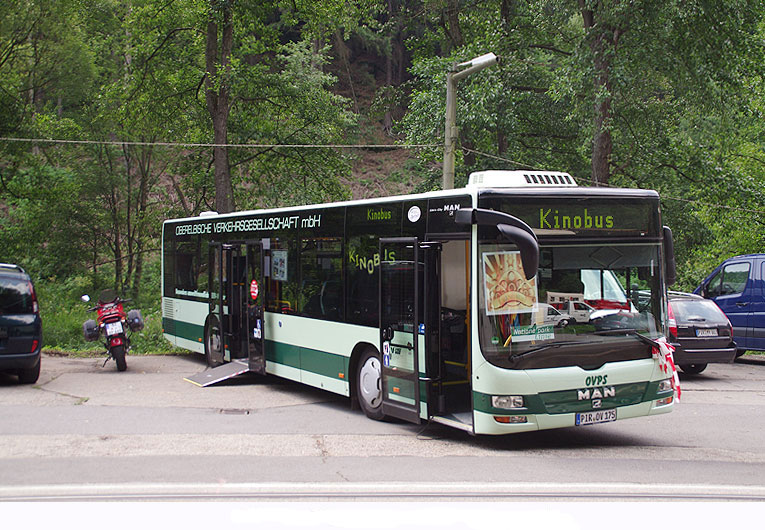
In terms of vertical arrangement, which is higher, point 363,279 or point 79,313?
point 363,279

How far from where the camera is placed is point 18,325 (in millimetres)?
12172

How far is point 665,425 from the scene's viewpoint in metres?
10.4

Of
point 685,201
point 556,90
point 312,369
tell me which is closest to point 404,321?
point 312,369

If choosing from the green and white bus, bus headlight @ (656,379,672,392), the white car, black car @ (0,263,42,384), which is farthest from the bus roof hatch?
black car @ (0,263,42,384)

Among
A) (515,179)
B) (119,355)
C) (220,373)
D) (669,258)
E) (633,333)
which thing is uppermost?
(515,179)

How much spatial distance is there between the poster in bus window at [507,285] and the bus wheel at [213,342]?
738cm

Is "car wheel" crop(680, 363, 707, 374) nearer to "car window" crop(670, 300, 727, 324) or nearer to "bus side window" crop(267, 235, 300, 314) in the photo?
"car window" crop(670, 300, 727, 324)

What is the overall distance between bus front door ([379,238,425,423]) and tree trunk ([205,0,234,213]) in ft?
48.0

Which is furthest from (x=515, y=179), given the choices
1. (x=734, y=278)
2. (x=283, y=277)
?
(x=734, y=278)

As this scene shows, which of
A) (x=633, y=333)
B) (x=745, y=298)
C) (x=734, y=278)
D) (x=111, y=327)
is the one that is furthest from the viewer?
(x=734, y=278)

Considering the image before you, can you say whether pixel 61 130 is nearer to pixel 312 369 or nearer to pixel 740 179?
pixel 312 369

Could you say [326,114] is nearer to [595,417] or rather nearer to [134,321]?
[134,321]

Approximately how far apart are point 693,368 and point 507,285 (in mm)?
9340

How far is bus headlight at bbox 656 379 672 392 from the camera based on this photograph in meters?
9.05
